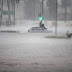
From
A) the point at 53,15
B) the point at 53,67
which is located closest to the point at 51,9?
the point at 53,15

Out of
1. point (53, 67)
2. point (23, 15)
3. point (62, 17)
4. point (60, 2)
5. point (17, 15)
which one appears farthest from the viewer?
point (17, 15)

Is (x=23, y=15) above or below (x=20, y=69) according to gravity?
above

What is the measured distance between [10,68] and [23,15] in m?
118

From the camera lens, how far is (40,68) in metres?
7.63

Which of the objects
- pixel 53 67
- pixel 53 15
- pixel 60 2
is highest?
pixel 60 2

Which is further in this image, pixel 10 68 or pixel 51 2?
pixel 51 2

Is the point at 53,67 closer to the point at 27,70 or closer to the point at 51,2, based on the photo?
the point at 27,70

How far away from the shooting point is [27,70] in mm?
7285

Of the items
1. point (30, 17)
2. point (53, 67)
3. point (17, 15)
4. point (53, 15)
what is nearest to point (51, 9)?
point (53, 15)

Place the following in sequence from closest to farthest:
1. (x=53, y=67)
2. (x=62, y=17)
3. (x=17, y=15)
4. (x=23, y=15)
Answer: (x=53, y=67) → (x=62, y=17) → (x=23, y=15) → (x=17, y=15)

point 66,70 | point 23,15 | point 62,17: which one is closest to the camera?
point 66,70

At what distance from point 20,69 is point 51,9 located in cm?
10646

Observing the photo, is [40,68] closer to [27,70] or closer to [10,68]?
[27,70]

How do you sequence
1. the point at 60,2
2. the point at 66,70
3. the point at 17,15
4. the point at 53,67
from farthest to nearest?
the point at 17,15
the point at 60,2
the point at 53,67
the point at 66,70
